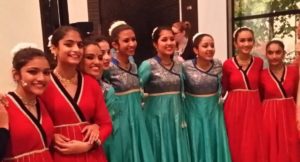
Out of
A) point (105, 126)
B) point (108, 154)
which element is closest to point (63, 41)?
point (105, 126)

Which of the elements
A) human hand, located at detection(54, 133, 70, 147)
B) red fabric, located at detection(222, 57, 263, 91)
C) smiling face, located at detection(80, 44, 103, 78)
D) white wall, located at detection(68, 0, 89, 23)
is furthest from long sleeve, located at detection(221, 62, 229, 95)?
white wall, located at detection(68, 0, 89, 23)

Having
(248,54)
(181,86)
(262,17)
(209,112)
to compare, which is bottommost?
(209,112)

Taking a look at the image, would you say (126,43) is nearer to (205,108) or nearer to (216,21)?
(205,108)

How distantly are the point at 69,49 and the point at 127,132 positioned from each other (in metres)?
0.70

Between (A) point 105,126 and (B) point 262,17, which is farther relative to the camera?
(B) point 262,17

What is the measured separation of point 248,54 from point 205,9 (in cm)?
192

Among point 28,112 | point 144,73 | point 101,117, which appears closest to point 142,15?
point 144,73

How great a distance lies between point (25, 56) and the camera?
1.62m

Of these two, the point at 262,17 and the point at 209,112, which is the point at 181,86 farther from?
the point at 262,17

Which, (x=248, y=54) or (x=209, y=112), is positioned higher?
(x=248, y=54)

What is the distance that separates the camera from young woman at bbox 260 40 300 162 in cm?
256

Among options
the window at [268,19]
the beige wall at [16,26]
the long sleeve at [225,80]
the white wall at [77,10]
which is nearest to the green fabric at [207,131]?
Result: the long sleeve at [225,80]

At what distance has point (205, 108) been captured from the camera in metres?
2.50

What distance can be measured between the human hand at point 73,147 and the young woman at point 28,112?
0.08m
